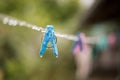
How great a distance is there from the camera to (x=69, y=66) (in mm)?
5535

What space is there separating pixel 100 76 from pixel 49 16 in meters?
2.17

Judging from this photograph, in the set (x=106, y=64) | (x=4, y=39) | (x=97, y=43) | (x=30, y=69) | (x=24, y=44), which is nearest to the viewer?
(x=97, y=43)

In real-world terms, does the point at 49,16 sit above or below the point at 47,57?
above

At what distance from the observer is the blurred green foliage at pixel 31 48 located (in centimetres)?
455

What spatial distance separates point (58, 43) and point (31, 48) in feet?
1.13

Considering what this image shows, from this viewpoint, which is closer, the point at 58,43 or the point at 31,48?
the point at 31,48

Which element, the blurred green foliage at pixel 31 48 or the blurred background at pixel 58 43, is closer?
the blurred background at pixel 58 43

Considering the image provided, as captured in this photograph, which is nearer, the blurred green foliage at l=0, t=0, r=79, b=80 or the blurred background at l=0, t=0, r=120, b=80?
the blurred background at l=0, t=0, r=120, b=80

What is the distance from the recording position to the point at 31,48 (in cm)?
504

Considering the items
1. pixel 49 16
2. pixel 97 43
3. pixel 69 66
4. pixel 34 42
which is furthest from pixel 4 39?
pixel 97 43

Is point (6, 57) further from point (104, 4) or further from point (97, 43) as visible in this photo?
point (97, 43)

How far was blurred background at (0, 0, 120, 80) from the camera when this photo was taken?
12.3 feet

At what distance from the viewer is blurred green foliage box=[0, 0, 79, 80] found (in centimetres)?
455

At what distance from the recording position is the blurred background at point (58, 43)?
376 centimetres
